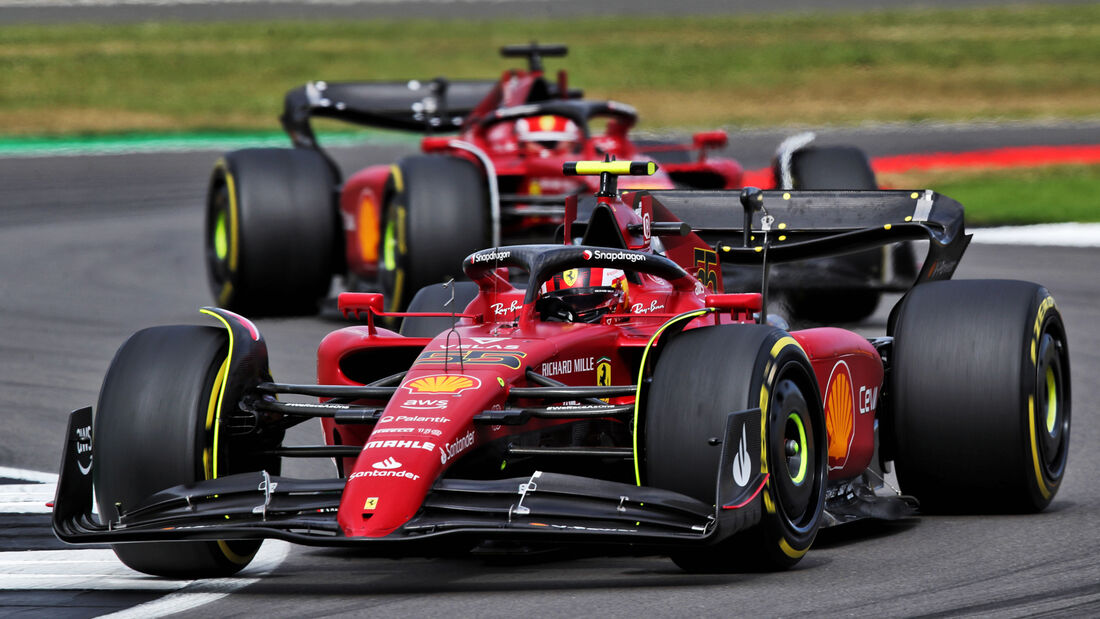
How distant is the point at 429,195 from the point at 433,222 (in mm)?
252

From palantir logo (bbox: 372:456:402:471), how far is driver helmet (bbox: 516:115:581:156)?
34.8 feet

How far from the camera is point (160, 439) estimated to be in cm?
712

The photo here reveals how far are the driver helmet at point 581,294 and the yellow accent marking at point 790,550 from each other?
1.48m

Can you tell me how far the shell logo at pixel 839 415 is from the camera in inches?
316

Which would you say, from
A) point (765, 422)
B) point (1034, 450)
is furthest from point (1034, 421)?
point (765, 422)

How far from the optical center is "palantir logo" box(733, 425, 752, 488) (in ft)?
22.0

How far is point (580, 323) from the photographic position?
25.8 ft

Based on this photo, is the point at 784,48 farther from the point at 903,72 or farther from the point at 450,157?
the point at 450,157

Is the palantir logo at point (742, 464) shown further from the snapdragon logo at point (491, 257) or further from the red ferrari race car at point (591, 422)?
the snapdragon logo at point (491, 257)

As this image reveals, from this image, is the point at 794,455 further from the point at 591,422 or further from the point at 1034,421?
the point at 1034,421

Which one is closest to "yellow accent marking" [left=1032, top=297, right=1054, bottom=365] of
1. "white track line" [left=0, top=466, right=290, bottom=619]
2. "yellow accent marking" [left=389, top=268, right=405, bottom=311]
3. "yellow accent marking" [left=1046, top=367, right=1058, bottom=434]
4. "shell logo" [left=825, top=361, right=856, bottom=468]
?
"yellow accent marking" [left=1046, top=367, right=1058, bottom=434]

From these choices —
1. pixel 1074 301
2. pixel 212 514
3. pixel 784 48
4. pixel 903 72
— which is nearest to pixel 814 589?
pixel 212 514

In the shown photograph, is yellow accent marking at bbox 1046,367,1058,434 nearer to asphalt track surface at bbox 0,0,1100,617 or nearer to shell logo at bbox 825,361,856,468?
asphalt track surface at bbox 0,0,1100,617

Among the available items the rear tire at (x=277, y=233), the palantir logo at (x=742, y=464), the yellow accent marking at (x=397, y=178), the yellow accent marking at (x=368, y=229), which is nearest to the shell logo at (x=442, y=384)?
the palantir logo at (x=742, y=464)
